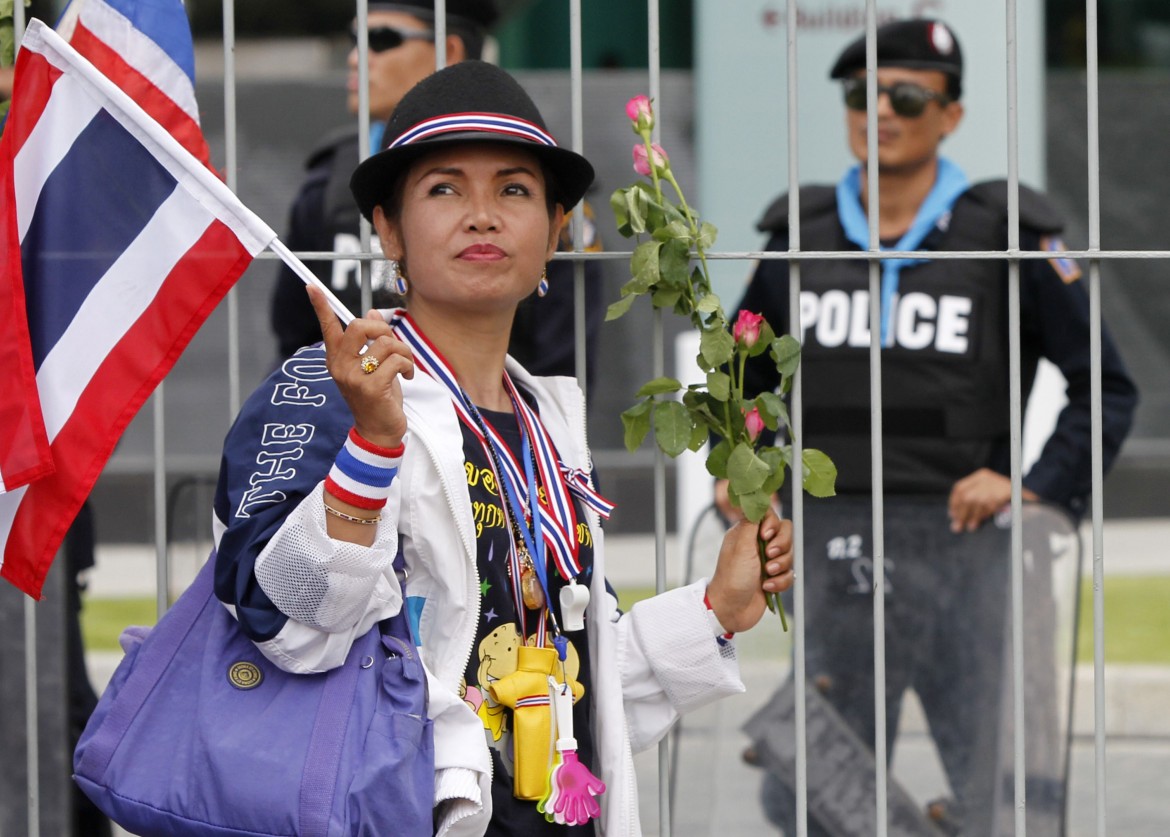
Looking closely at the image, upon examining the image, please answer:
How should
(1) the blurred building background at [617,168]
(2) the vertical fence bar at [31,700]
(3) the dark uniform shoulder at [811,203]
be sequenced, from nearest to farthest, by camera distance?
(2) the vertical fence bar at [31,700], (3) the dark uniform shoulder at [811,203], (1) the blurred building background at [617,168]

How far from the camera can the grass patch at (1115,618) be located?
310 inches

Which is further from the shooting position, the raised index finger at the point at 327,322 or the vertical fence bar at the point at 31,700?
the vertical fence bar at the point at 31,700

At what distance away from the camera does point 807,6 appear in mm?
7473

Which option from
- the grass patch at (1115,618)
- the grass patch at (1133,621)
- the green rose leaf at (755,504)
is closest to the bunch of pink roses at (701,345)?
the green rose leaf at (755,504)

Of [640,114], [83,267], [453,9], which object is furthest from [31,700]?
[453,9]

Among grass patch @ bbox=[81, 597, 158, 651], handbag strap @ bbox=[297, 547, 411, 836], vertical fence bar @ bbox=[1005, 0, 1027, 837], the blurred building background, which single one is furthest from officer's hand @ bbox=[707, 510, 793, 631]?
grass patch @ bbox=[81, 597, 158, 651]

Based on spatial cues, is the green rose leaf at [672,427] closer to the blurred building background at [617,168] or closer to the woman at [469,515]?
the woman at [469,515]

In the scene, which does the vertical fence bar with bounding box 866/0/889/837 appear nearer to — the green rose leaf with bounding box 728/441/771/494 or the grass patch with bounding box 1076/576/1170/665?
the green rose leaf with bounding box 728/441/771/494

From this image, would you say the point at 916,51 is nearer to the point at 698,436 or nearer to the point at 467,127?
the point at 698,436

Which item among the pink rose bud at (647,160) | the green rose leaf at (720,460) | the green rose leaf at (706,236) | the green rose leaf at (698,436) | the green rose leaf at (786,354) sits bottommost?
the green rose leaf at (720,460)

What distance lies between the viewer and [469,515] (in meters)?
2.61

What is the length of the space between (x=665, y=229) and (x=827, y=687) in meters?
1.96

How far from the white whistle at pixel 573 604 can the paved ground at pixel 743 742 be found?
1635mm

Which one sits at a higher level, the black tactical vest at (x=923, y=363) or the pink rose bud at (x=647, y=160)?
the pink rose bud at (x=647, y=160)
